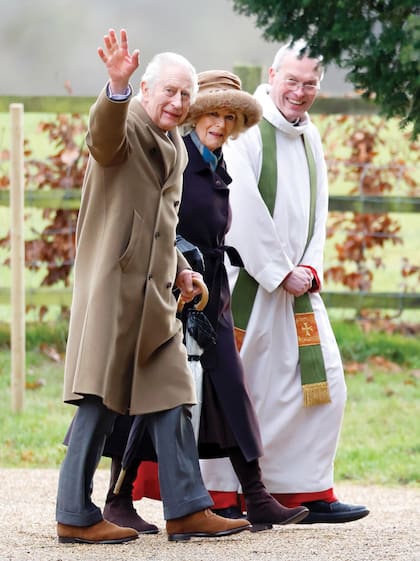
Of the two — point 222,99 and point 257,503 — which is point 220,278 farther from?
point 257,503

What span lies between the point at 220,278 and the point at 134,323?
640 mm

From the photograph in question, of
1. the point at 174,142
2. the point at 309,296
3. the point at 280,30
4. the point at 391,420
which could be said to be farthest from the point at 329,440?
the point at 391,420

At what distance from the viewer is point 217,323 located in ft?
16.1

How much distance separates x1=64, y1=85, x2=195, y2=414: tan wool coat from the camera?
14.4ft

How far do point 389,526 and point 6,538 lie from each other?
1699 millimetres

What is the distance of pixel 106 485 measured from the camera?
6.98 meters

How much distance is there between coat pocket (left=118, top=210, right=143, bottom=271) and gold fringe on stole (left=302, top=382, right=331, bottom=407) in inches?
51.3

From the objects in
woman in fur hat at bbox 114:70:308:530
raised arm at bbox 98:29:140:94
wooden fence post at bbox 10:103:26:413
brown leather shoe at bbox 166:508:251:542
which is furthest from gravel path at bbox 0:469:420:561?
wooden fence post at bbox 10:103:26:413

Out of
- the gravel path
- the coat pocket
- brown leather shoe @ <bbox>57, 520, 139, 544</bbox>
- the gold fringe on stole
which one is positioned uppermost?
the coat pocket

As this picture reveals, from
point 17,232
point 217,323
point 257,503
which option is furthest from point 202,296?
point 17,232

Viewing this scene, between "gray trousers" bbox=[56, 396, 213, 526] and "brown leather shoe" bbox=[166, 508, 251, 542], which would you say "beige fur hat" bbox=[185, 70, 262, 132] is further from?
"brown leather shoe" bbox=[166, 508, 251, 542]

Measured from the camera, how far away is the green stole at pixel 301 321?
5.41 meters

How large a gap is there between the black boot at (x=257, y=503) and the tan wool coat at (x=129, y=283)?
0.49 meters

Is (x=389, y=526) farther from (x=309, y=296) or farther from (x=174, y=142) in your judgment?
(x=174, y=142)
